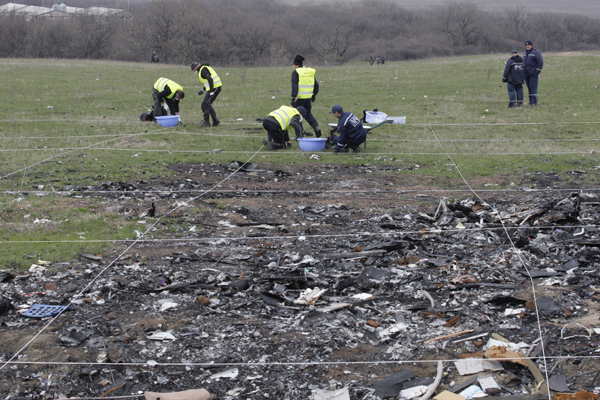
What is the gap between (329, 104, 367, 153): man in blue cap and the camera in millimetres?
10203

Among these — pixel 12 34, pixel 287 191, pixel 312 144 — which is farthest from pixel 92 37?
pixel 287 191

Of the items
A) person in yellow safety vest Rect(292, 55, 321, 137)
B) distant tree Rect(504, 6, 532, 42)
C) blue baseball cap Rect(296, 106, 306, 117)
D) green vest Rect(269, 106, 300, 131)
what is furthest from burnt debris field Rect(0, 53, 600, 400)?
distant tree Rect(504, 6, 532, 42)

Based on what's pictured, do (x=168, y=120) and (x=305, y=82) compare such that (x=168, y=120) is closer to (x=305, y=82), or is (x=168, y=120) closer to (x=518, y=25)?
(x=305, y=82)

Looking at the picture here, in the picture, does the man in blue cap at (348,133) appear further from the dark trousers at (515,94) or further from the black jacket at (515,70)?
the dark trousers at (515,94)

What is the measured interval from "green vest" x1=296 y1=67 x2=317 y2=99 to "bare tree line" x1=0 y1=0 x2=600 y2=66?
29.9m

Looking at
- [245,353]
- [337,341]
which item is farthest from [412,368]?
[245,353]

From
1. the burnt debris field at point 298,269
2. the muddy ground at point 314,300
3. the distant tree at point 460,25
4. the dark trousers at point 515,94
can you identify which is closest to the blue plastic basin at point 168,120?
the burnt debris field at point 298,269

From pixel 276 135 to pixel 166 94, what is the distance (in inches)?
142

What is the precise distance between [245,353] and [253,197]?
4109 mm

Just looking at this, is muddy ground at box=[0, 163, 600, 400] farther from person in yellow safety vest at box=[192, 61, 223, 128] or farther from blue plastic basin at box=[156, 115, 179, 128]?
person in yellow safety vest at box=[192, 61, 223, 128]

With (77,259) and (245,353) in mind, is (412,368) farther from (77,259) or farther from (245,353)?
(77,259)

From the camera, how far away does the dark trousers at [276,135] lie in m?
10.5

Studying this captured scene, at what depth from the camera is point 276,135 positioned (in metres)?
10.8

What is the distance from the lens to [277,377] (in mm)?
3590
